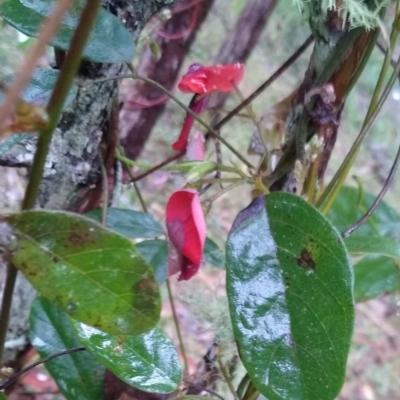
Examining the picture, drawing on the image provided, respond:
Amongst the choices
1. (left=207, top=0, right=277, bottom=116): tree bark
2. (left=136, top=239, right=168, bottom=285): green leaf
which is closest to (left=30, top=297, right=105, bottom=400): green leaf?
(left=136, top=239, right=168, bottom=285): green leaf

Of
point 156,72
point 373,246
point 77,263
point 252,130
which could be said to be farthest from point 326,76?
point 252,130

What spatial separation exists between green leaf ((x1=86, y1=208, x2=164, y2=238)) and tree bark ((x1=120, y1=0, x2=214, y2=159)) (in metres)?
0.42

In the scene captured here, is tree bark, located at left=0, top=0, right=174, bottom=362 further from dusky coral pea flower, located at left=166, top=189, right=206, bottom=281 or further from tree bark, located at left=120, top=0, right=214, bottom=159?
tree bark, located at left=120, top=0, right=214, bottom=159

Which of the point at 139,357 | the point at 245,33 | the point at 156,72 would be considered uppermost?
the point at 245,33

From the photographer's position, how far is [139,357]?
0.38 metres

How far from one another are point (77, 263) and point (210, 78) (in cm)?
27

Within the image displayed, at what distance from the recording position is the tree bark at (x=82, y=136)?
0.47m

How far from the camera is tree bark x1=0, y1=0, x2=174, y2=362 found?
1.53 ft

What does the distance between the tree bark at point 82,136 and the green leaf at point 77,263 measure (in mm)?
202

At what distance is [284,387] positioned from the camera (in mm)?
340

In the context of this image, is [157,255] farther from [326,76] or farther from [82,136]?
[326,76]

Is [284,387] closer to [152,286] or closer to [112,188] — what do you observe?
[152,286]

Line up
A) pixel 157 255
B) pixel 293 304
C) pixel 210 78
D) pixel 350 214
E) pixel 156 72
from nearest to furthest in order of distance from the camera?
pixel 293 304
pixel 210 78
pixel 157 255
pixel 350 214
pixel 156 72

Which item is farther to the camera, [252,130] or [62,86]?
[252,130]
